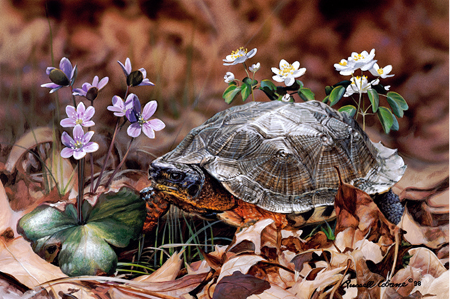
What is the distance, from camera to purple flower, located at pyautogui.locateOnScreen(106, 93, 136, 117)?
2.63ft

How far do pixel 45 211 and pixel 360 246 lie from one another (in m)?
0.80

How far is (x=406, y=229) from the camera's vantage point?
3.25 feet

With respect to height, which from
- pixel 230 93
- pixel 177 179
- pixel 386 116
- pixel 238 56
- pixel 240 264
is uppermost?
pixel 238 56

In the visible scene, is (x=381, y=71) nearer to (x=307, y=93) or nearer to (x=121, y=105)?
(x=307, y=93)

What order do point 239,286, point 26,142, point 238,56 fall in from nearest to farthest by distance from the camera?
point 239,286, point 26,142, point 238,56

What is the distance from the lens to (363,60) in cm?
100

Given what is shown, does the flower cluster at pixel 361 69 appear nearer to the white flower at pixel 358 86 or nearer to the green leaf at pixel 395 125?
the white flower at pixel 358 86

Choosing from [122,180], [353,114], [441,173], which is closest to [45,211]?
[122,180]

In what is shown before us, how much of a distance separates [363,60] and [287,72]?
24cm

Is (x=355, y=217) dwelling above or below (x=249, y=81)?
below

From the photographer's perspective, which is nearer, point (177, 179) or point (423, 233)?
point (177, 179)

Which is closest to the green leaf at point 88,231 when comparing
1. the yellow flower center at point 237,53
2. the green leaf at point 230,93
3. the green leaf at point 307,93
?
the green leaf at point 230,93

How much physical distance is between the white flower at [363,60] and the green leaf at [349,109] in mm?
129
